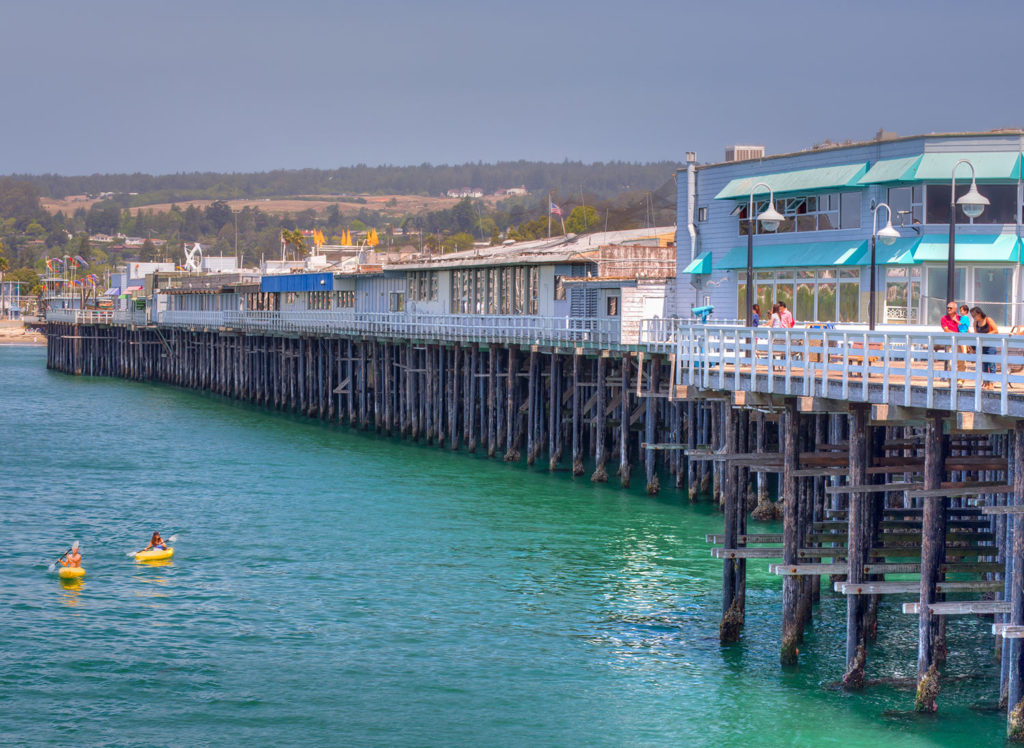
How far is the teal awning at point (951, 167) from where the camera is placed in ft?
107

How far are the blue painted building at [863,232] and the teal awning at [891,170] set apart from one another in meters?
0.04

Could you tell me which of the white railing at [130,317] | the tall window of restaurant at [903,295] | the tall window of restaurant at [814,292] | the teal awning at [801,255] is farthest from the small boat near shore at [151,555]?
the white railing at [130,317]

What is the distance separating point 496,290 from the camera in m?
56.2

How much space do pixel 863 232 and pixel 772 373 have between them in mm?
15789

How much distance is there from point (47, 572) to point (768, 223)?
17.5m

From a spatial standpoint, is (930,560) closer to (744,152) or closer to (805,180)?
(805,180)

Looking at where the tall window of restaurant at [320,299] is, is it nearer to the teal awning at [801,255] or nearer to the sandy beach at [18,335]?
the teal awning at [801,255]

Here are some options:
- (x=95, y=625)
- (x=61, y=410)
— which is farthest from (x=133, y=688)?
(x=61, y=410)

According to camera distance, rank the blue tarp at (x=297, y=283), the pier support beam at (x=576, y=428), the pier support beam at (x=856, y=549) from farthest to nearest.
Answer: the blue tarp at (x=297, y=283), the pier support beam at (x=576, y=428), the pier support beam at (x=856, y=549)

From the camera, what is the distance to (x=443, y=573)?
29.6 metres

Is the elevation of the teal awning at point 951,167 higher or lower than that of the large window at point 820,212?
higher

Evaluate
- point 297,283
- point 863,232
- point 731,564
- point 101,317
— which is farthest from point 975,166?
point 101,317

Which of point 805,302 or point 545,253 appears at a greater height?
point 545,253

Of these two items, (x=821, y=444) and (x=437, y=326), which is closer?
(x=821, y=444)
